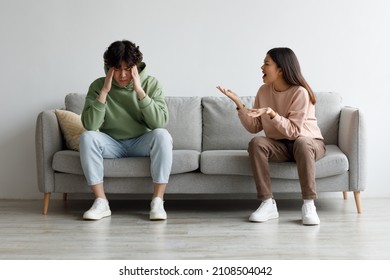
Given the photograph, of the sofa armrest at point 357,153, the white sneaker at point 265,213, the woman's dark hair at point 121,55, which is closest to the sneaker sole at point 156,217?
the white sneaker at point 265,213

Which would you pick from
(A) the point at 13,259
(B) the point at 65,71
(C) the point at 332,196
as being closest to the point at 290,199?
(C) the point at 332,196

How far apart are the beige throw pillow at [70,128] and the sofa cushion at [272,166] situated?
0.81 m

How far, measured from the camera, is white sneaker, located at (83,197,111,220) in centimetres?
371

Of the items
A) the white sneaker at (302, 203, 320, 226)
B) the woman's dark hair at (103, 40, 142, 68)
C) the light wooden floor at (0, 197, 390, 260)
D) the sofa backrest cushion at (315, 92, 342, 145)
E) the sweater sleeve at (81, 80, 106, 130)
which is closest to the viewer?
the light wooden floor at (0, 197, 390, 260)

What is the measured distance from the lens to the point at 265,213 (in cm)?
367

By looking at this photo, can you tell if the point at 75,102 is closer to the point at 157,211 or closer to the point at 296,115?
the point at 157,211

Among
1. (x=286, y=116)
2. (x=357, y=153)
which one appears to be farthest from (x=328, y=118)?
(x=286, y=116)

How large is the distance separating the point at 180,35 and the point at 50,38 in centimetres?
96

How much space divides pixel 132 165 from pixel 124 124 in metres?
0.28

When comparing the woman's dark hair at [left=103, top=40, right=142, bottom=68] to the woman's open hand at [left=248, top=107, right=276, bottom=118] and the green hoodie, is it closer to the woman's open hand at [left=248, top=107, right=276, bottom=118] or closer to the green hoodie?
the green hoodie

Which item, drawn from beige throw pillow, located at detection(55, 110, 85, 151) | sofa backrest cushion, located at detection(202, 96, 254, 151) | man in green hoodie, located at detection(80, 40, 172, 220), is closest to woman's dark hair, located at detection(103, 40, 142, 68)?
man in green hoodie, located at detection(80, 40, 172, 220)

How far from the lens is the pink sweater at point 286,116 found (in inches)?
145

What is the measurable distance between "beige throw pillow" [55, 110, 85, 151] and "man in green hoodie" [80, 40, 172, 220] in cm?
17

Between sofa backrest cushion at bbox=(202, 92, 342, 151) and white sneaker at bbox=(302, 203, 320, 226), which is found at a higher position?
sofa backrest cushion at bbox=(202, 92, 342, 151)
